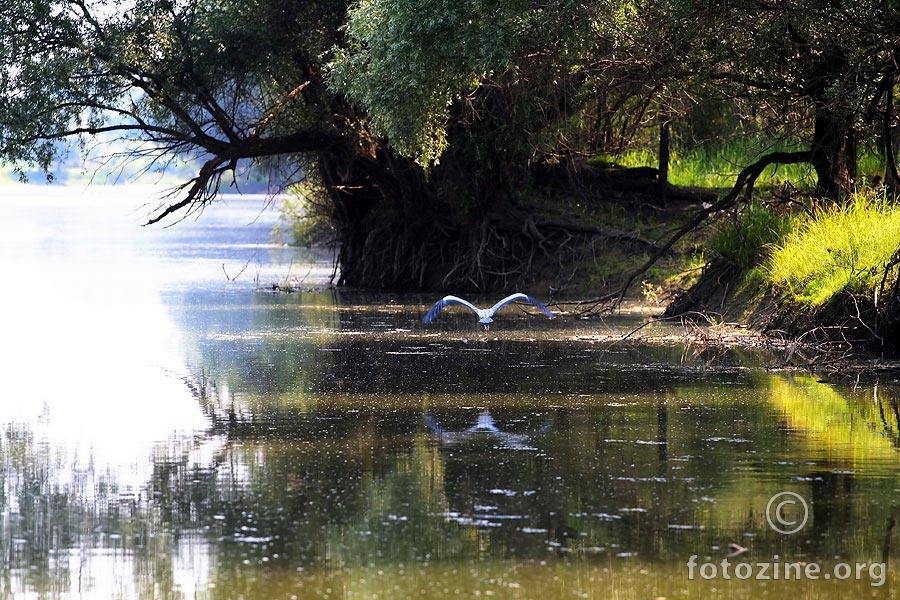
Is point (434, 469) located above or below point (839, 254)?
below

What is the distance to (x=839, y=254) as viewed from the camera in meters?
15.3

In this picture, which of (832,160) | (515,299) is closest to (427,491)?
(515,299)

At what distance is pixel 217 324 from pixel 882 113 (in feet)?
27.6

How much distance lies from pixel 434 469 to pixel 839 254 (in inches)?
300

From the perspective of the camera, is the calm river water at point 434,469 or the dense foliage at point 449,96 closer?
the calm river water at point 434,469

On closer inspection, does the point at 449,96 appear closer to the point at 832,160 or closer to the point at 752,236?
the point at 752,236

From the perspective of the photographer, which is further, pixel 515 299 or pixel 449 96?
pixel 449 96

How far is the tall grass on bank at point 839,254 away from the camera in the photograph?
48.3 ft

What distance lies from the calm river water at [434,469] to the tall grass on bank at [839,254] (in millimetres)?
1209

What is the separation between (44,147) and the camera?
70.9 ft

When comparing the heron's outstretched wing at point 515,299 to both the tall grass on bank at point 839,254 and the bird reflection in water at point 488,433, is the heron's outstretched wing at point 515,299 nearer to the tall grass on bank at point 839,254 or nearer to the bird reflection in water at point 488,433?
the tall grass on bank at point 839,254

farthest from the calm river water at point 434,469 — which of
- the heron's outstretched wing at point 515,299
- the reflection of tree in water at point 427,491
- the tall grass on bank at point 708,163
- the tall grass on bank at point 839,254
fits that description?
the tall grass on bank at point 708,163

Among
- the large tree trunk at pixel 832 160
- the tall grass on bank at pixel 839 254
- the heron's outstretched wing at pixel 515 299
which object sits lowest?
the heron's outstretched wing at pixel 515 299

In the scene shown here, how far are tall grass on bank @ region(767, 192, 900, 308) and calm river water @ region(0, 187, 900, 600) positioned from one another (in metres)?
1.21
